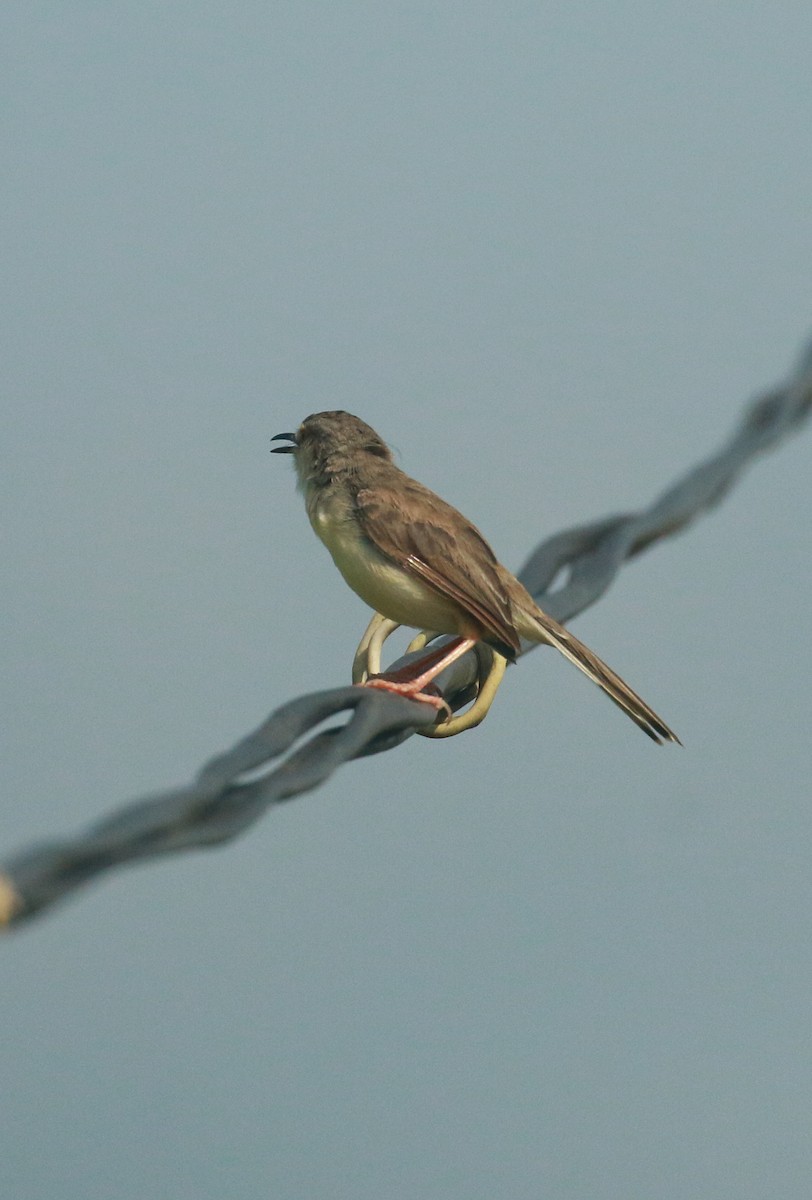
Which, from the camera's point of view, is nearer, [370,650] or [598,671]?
[370,650]

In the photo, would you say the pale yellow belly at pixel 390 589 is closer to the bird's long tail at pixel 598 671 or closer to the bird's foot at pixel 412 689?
the bird's long tail at pixel 598 671

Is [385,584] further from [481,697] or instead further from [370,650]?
[481,697]

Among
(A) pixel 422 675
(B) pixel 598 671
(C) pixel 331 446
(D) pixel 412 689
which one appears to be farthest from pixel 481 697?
(C) pixel 331 446

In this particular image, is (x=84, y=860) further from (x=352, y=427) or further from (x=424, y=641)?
(x=352, y=427)

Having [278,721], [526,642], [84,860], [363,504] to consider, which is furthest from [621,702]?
[84,860]

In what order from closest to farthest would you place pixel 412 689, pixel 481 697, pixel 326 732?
pixel 326 732 → pixel 412 689 → pixel 481 697

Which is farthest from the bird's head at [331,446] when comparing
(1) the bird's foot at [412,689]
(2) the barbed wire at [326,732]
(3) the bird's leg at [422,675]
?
(1) the bird's foot at [412,689]

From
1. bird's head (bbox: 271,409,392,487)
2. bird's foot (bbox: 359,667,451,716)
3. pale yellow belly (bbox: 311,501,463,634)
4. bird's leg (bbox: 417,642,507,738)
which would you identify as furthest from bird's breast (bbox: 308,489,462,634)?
bird's foot (bbox: 359,667,451,716)

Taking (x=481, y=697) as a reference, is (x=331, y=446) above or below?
above
